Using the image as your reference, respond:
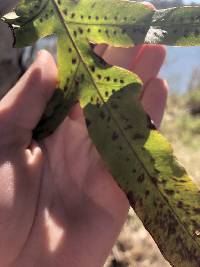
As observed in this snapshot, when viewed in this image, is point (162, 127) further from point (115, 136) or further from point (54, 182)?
point (115, 136)

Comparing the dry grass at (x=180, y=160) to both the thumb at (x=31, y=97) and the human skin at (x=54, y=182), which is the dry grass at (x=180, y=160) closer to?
the human skin at (x=54, y=182)

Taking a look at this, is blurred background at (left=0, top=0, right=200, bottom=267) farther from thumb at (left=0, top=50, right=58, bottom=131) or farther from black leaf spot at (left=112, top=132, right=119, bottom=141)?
black leaf spot at (left=112, top=132, right=119, bottom=141)

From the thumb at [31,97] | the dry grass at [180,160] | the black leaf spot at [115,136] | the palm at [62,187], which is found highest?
the thumb at [31,97]

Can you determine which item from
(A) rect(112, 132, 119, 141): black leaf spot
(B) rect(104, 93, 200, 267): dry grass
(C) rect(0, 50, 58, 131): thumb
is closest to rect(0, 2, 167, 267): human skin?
(C) rect(0, 50, 58, 131): thumb

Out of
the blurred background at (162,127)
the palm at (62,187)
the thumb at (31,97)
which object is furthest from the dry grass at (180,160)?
the thumb at (31,97)

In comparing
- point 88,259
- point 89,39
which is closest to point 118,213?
point 88,259

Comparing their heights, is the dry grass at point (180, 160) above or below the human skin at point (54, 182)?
below

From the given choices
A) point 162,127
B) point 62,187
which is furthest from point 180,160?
point 62,187
